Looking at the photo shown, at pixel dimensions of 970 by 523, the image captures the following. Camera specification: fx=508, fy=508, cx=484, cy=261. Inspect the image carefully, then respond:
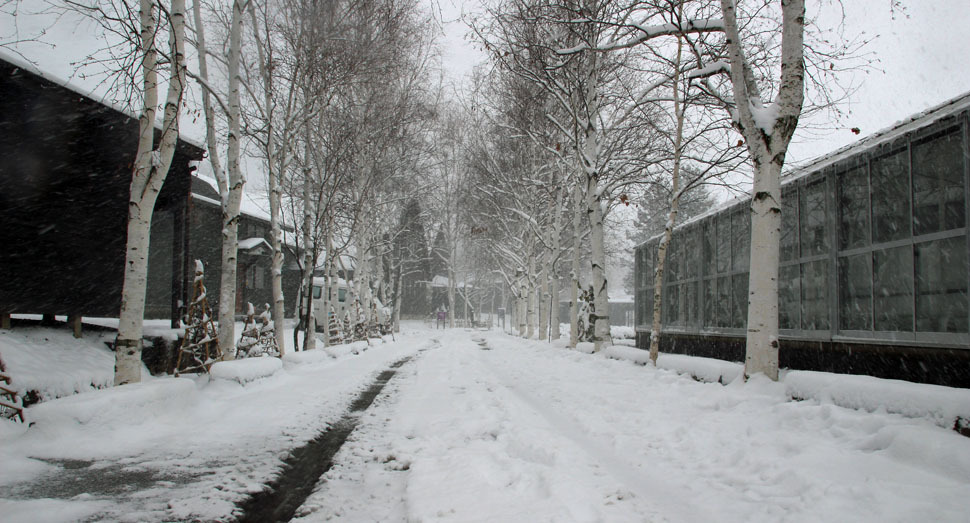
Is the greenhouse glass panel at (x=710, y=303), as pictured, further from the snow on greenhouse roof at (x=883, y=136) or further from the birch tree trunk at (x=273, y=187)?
the birch tree trunk at (x=273, y=187)

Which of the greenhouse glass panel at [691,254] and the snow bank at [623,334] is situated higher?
the greenhouse glass panel at [691,254]

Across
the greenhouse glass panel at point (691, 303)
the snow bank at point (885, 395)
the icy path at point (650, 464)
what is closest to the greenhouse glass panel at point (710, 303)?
the greenhouse glass panel at point (691, 303)

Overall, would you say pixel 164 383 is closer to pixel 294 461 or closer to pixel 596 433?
pixel 294 461

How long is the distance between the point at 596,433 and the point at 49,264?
35.6 feet

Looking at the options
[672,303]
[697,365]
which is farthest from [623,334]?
[697,365]

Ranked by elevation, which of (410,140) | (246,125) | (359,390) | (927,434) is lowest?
(359,390)

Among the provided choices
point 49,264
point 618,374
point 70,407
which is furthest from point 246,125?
point 618,374

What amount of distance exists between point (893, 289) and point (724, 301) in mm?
5410

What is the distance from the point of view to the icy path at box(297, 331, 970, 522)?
10.0 ft

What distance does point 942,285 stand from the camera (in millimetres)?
7004

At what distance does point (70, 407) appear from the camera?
17.0ft

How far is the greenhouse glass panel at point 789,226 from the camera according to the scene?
10430mm

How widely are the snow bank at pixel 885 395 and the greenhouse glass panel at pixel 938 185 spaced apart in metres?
3.50

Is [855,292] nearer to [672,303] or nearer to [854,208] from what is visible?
[854,208]
